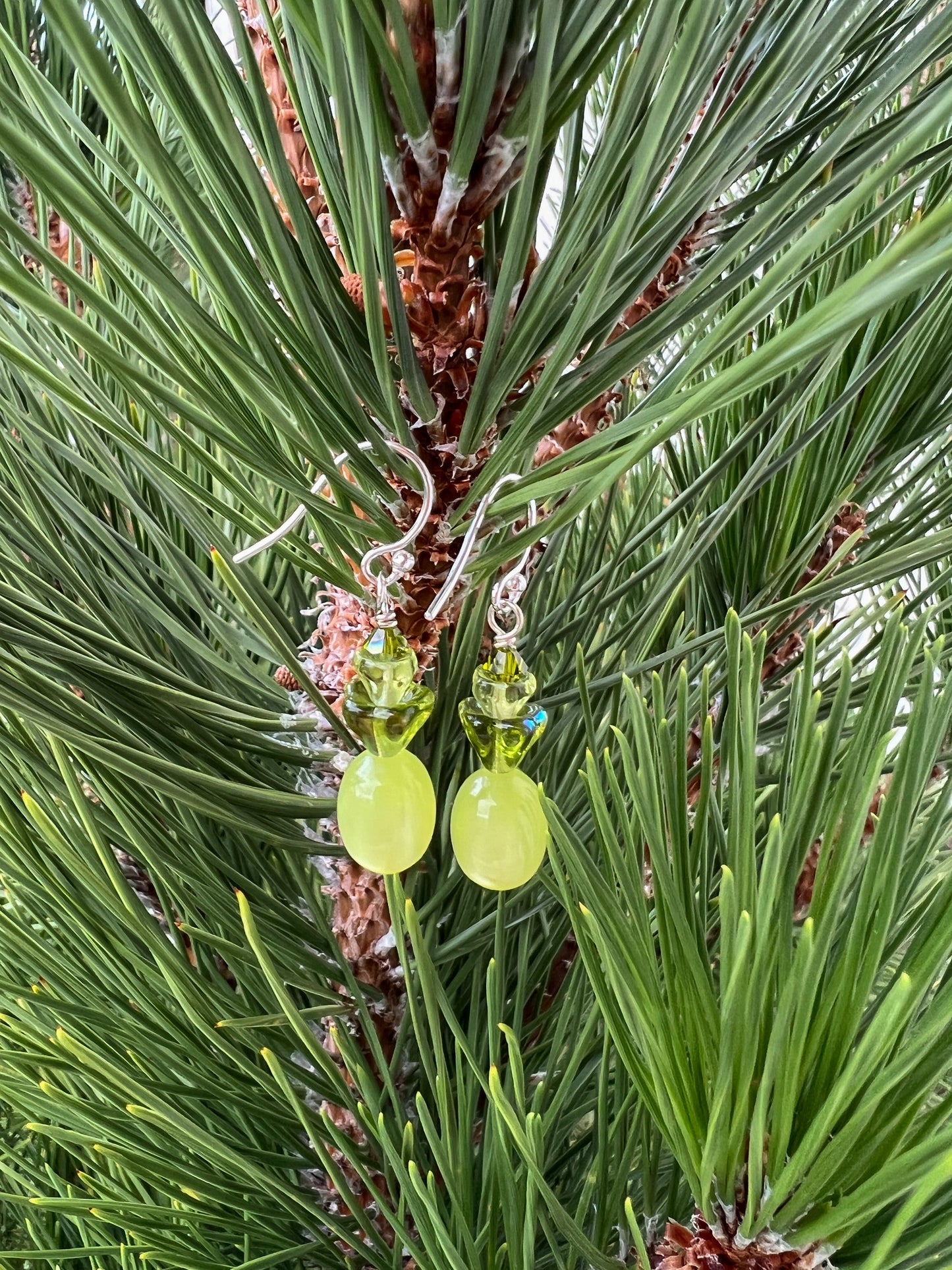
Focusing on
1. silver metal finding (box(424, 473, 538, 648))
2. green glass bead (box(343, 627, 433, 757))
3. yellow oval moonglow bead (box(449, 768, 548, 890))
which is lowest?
yellow oval moonglow bead (box(449, 768, 548, 890))

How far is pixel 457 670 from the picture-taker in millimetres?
274

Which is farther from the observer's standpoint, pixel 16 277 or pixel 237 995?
pixel 237 995

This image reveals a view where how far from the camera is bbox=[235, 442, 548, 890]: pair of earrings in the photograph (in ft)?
0.73

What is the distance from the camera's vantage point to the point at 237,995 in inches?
12.3

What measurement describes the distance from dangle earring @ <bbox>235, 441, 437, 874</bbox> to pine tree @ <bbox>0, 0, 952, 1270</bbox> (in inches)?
0.7

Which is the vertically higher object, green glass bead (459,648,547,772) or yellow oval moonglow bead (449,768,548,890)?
green glass bead (459,648,547,772)

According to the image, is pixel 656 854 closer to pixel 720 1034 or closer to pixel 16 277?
pixel 720 1034

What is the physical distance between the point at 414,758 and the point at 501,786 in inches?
0.9

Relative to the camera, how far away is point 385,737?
23 cm

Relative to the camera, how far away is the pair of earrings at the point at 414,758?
0.22 meters

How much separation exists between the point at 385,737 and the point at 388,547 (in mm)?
47

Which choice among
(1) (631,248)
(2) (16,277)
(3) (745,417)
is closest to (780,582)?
(3) (745,417)

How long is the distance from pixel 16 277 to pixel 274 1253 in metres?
0.25

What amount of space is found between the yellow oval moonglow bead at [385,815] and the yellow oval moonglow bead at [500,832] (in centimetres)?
1
